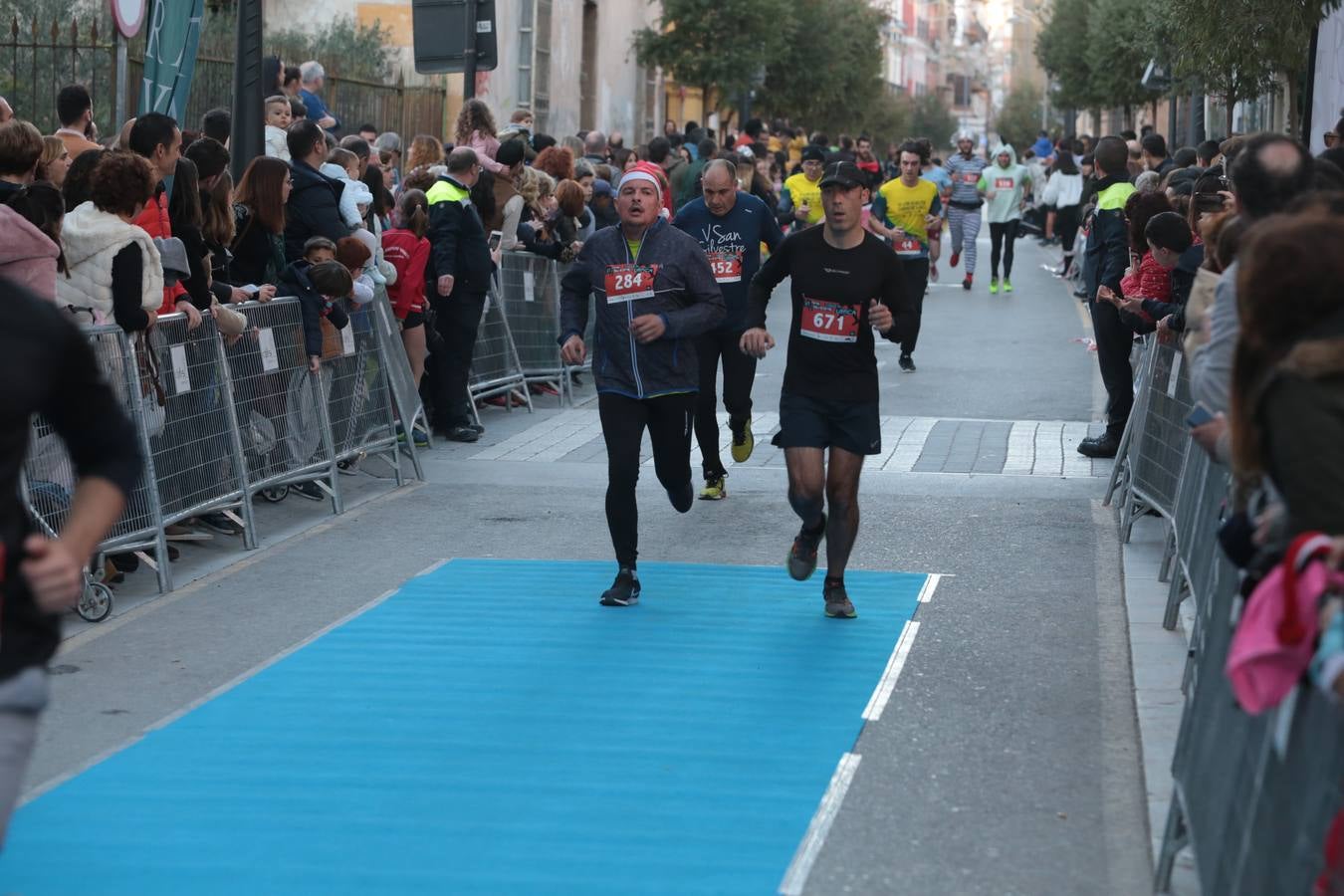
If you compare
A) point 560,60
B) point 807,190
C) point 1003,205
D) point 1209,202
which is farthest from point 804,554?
point 560,60

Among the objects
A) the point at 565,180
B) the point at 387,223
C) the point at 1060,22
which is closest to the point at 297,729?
the point at 387,223

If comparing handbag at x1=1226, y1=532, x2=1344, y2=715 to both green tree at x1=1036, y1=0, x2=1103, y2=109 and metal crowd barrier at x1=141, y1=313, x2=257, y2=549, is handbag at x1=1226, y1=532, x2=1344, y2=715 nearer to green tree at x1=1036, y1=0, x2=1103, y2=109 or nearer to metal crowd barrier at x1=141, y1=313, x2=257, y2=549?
metal crowd barrier at x1=141, y1=313, x2=257, y2=549

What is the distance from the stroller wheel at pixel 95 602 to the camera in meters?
8.23

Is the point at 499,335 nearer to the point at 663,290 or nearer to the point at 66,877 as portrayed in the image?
the point at 663,290

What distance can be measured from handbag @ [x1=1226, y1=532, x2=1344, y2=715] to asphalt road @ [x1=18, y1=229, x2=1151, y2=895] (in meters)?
1.56

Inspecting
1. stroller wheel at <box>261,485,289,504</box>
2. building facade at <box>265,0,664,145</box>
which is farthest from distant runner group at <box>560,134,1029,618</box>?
building facade at <box>265,0,664,145</box>

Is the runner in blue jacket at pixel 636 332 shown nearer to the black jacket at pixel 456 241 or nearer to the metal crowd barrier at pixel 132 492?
the metal crowd barrier at pixel 132 492

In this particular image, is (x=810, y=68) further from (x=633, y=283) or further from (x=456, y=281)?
(x=633, y=283)

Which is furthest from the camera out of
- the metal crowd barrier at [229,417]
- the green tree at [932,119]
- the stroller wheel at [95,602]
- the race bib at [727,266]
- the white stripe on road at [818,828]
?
the green tree at [932,119]

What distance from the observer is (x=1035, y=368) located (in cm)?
1828

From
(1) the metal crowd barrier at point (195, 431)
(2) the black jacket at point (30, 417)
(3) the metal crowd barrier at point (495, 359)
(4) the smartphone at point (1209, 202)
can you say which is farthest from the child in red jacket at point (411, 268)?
(2) the black jacket at point (30, 417)

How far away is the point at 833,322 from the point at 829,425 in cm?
43

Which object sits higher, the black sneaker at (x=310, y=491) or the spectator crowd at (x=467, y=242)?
the spectator crowd at (x=467, y=242)

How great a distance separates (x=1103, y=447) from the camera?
13.0 metres
